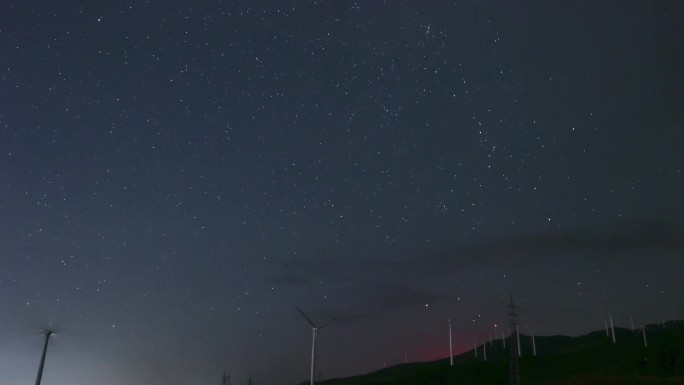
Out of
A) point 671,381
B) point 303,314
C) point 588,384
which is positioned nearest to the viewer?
point 303,314

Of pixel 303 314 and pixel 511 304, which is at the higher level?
pixel 511 304

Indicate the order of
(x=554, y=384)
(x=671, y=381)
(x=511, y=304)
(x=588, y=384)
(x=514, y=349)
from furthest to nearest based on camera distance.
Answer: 1. (x=554, y=384)
2. (x=588, y=384)
3. (x=671, y=381)
4. (x=511, y=304)
5. (x=514, y=349)

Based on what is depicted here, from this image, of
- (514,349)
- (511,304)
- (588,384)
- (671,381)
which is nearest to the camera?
(514,349)

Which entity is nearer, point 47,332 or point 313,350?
point 313,350

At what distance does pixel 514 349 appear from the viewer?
132250 mm

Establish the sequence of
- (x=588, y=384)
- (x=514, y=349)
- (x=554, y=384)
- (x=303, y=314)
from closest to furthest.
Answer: (x=303, y=314) < (x=514, y=349) < (x=588, y=384) < (x=554, y=384)

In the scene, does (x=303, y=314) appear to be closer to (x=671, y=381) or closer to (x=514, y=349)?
(x=514, y=349)

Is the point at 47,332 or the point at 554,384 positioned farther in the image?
the point at 554,384

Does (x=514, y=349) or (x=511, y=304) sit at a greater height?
(x=511, y=304)

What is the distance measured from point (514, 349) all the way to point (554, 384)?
74.4 metres

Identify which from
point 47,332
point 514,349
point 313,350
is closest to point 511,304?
point 514,349

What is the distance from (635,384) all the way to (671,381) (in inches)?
333

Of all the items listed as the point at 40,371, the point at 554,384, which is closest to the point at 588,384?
the point at 554,384

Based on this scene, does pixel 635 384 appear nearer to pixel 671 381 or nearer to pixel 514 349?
pixel 671 381
